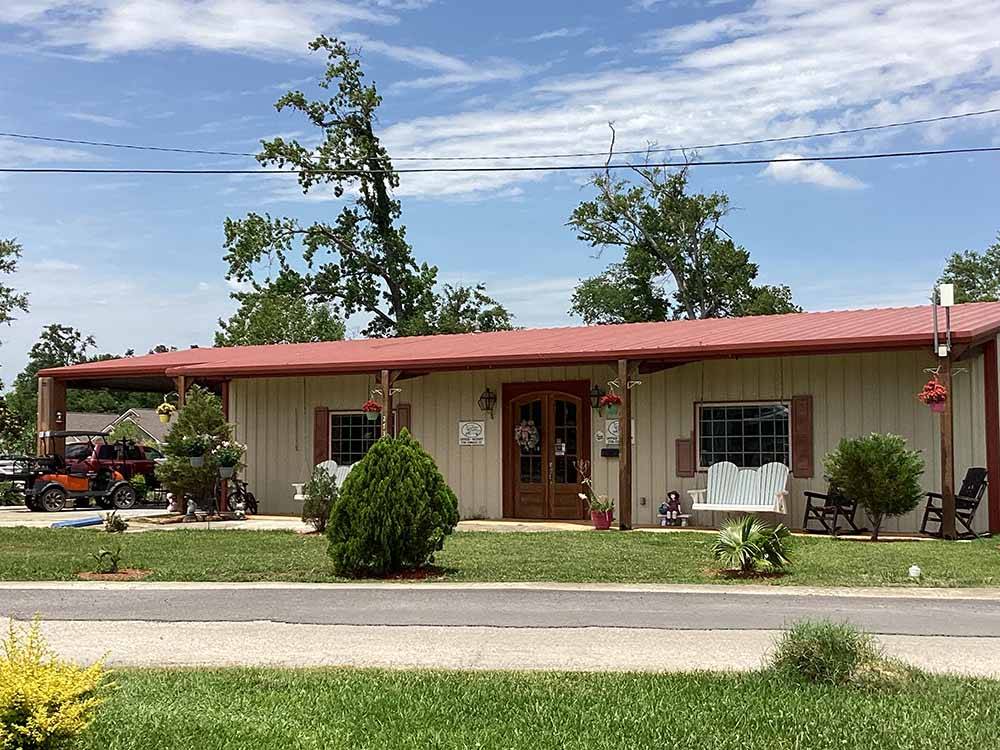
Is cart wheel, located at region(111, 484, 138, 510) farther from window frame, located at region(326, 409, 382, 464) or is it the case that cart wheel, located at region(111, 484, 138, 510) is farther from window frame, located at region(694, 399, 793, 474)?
window frame, located at region(694, 399, 793, 474)

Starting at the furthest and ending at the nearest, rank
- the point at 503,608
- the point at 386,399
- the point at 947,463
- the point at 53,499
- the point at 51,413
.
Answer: the point at 51,413
the point at 53,499
the point at 386,399
the point at 947,463
the point at 503,608

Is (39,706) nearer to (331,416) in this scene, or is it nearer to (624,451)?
(624,451)

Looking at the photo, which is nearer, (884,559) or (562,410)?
(884,559)

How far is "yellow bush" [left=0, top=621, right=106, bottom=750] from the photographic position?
14.7ft

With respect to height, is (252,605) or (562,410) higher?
(562,410)

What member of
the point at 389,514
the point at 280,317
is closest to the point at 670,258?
the point at 280,317

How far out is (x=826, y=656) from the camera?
6.36m

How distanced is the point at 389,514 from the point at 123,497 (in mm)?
13156

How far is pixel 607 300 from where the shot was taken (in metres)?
45.5

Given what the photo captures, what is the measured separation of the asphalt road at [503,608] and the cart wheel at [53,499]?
11800 millimetres

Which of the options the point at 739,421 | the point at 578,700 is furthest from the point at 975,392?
the point at 578,700


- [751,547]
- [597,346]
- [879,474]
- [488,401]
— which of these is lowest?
[751,547]

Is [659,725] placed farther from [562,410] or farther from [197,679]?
[562,410]

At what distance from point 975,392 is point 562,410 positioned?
6366mm
